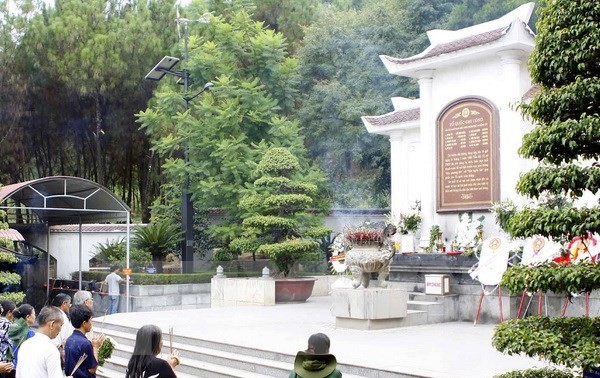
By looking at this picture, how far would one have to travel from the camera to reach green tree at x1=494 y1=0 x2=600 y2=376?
5.05m

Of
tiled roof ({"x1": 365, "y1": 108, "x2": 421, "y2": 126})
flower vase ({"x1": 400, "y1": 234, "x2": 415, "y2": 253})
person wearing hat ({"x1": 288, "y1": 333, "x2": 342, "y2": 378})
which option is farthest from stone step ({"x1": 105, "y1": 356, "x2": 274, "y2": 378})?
tiled roof ({"x1": 365, "y1": 108, "x2": 421, "y2": 126})

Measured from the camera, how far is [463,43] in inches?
556

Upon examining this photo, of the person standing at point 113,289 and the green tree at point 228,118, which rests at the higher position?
the green tree at point 228,118

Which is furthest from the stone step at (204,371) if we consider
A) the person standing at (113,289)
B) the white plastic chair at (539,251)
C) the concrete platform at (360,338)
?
the person standing at (113,289)

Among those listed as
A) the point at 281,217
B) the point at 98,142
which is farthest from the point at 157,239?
the point at 98,142

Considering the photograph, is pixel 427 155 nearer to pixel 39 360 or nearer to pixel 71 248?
pixel 39 360

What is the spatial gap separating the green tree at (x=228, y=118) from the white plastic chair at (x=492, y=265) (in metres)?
7.27

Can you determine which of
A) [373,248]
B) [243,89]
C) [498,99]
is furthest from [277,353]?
[243,89]

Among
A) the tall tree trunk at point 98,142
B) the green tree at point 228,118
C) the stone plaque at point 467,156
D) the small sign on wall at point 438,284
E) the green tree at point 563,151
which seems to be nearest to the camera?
Answer: the green tree at point 563,151

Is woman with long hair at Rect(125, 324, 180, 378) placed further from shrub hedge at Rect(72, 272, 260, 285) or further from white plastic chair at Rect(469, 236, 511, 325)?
shrub hedge at Rect(72, 272, 260, 285)

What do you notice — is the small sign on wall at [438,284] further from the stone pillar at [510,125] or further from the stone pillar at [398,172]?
the stone pillar at [398,172]

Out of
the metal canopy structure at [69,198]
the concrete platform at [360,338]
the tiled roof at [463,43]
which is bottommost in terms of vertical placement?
the concrete platform at [360,338]

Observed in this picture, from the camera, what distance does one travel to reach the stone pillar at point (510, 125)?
13.4 meters

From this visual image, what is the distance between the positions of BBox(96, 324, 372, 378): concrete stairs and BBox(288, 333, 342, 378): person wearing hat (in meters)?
3.77
